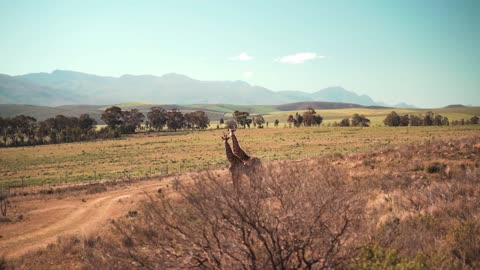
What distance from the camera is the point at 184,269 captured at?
5.48 meters

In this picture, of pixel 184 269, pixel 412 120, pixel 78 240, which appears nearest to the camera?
pixel 184 269

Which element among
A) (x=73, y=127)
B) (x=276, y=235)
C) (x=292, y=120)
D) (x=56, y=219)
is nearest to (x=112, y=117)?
(x=73, y=127)

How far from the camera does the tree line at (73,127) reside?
93.3 metres

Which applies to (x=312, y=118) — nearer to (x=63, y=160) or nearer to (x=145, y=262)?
(x=63, y=160)

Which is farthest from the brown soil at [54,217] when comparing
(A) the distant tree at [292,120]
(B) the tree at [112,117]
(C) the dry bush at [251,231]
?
(A) the distant tree at [292,120]

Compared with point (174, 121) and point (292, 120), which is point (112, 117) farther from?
point (292, 120)

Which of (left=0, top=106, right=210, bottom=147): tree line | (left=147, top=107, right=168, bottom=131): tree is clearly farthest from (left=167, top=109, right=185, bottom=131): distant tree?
(left=147, top=107, right=168, bottom=131): tree

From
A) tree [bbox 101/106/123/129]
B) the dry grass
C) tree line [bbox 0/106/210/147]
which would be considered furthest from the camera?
tree [bbox 101/106/123/129]

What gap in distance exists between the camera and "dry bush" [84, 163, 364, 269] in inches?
213

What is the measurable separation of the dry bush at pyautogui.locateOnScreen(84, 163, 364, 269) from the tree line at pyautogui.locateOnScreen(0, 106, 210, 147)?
3858 inches

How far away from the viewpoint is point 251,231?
5613 mm

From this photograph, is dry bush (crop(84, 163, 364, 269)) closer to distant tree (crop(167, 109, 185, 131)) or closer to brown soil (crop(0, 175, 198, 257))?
brown soil (crop(0, 175, 198, 257))

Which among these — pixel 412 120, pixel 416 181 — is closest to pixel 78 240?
pixel 416 181

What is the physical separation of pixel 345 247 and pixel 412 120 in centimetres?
10992
